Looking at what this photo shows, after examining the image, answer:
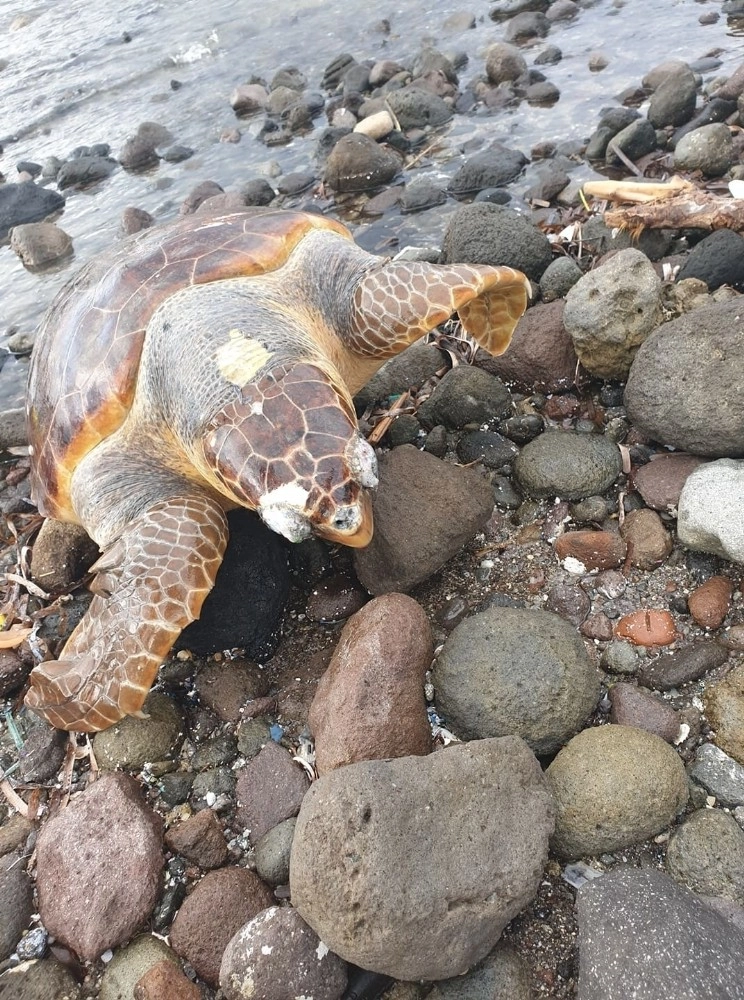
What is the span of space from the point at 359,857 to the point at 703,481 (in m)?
2.10

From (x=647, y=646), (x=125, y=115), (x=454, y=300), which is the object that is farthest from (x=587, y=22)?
(x=647, y=646)

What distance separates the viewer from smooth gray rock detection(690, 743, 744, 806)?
2.24m

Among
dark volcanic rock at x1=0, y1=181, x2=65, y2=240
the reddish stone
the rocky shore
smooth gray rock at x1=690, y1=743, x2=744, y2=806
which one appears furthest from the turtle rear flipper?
dark volcanic rock at x1=0, y1=181, x2=65, y2=240

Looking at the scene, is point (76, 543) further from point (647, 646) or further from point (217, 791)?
point (647, 646)

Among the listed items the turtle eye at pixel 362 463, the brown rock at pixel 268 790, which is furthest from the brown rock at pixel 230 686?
the turtle eye at pixel 362 463

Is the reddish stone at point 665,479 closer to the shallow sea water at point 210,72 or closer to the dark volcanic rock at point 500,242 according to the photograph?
the dark volcanic rock at point 500,242

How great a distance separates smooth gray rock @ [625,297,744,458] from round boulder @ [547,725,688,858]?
1.44 meters

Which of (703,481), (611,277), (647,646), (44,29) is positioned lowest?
(647,646)

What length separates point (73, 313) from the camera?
3.70 meters

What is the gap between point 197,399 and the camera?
112 inches

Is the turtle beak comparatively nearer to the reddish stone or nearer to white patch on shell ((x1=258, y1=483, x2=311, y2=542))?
white patch on shell ((x1=258, y1=483, x2=311, y2=542))

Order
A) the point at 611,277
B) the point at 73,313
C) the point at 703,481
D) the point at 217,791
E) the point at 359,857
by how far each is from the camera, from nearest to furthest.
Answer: the point at 359,857
the point at 217,791
the point at 703,481
the point at 611,277
the point at 73,313

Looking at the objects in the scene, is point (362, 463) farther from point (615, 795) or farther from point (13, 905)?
point (13, 905)

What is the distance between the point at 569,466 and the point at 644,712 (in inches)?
50.8
